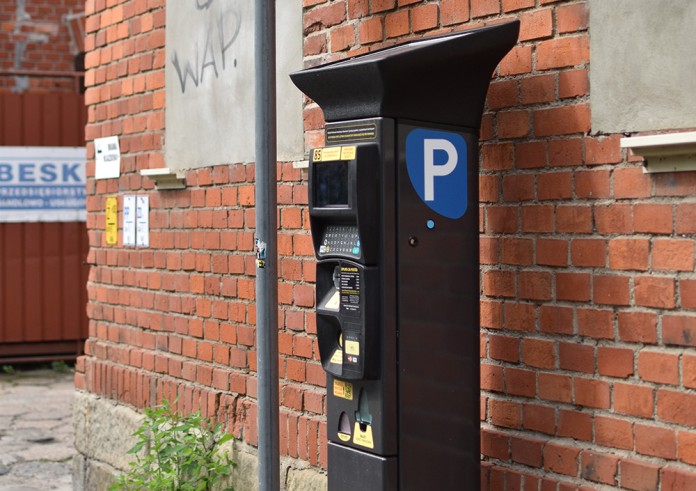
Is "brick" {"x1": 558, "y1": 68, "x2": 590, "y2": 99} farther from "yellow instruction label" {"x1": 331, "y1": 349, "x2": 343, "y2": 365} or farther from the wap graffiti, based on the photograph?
the wap graffiti

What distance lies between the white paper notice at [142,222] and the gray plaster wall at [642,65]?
317cm

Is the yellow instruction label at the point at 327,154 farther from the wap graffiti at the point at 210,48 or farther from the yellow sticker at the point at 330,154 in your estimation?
the wap graffiti at the point at 210,48

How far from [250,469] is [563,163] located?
90.7 inches

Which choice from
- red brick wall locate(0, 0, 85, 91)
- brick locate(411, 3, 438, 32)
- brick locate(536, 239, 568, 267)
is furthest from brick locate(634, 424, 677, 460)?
red brick wall locate(0, 0, 85, 91)

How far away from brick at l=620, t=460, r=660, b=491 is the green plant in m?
2.23

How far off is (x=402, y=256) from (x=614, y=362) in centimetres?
70

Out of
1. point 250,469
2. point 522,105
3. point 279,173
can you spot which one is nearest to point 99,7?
point 279,173

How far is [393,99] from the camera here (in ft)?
10.9

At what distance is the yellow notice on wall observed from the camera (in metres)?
6.32

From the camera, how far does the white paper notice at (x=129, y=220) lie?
20.0 feet

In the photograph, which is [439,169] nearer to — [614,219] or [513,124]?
[513,124]

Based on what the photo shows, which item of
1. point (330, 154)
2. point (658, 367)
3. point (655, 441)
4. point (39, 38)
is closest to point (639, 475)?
point (655, 441)

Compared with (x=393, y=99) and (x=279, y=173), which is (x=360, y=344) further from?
(x=279, y=173)

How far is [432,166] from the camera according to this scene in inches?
134
